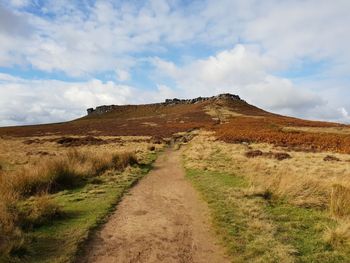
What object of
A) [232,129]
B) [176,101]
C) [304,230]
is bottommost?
[304,230]

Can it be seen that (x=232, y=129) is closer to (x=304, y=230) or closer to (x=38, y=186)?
(x=38, y=186)

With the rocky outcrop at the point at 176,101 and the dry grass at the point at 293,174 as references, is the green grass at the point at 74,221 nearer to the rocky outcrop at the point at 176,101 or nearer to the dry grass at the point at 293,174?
the dry grass at the point at 293,174

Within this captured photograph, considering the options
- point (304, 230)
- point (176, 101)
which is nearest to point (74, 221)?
point (304, 230)

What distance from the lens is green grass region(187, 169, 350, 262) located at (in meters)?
7.25

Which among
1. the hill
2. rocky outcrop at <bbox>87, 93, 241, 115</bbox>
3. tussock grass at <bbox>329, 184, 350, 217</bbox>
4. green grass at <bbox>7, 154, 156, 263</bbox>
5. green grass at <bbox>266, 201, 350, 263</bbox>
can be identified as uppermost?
rocky outcrop at <bbox>87, 93, 241, 115</bbox>

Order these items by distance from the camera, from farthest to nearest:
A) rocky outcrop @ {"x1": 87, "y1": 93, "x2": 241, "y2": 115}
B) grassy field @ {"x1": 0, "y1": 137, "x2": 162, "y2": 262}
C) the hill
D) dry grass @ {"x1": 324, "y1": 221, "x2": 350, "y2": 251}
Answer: rocky outcrop @ {"x1": 87, "y1": 93, "x2": 241, "y2": 115} < the hill < dry grass @ {"x1": 324, "y1": 221, "x2": 350, "y2": 251} < grassy field @ {"x1": 0, "y1": 137, "x2": 162, "y2": 262}

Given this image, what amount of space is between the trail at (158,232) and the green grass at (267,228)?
399 millimetres

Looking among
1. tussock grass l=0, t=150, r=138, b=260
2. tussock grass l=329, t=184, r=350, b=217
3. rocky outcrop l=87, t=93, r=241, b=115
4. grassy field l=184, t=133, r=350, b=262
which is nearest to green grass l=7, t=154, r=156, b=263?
tussock grass l=0, t=150, r=138, b=260

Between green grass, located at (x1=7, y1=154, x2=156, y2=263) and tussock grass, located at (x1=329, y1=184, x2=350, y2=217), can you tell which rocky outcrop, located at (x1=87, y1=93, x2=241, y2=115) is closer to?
green grass, located at (x1=7, y1=154, x2=156, y2=263)

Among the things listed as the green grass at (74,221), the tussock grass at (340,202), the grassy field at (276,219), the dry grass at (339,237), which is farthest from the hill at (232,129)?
the dry grass at (339,237)

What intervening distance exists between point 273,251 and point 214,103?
3945 inches

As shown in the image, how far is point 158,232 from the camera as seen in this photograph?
8.56 meters

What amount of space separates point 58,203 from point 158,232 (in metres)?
4.28

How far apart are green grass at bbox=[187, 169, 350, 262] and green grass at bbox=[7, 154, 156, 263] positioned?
3007 millimetres
